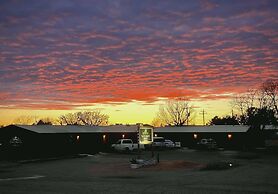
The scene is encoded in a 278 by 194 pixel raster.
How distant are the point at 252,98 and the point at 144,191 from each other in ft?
240

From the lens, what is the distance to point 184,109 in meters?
108

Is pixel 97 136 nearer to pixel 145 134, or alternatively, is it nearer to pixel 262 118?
pixel 145 134

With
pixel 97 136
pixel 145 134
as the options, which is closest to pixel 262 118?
pixel 97 136

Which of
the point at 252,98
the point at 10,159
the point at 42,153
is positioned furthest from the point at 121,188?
the point at 252,98

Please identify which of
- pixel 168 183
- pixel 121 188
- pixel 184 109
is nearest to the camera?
pixel 121 188

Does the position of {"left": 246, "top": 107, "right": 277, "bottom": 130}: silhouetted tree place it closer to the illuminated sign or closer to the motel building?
the motel building

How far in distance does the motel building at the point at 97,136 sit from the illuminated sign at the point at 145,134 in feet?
45.6

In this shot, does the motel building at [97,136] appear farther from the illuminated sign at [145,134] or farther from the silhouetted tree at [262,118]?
the illuminated sign at [145,134]

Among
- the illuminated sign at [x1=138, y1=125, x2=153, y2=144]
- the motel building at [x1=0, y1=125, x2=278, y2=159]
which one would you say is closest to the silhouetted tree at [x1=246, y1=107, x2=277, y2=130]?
the motel building at [x1=0, y1=125, x2=278, y2=159]

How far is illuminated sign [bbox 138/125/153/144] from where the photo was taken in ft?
102

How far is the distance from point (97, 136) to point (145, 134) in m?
32.8

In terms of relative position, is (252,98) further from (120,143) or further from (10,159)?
(10,159)

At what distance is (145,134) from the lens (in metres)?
31.4

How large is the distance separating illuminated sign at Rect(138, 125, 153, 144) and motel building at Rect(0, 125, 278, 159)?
13.9 m
